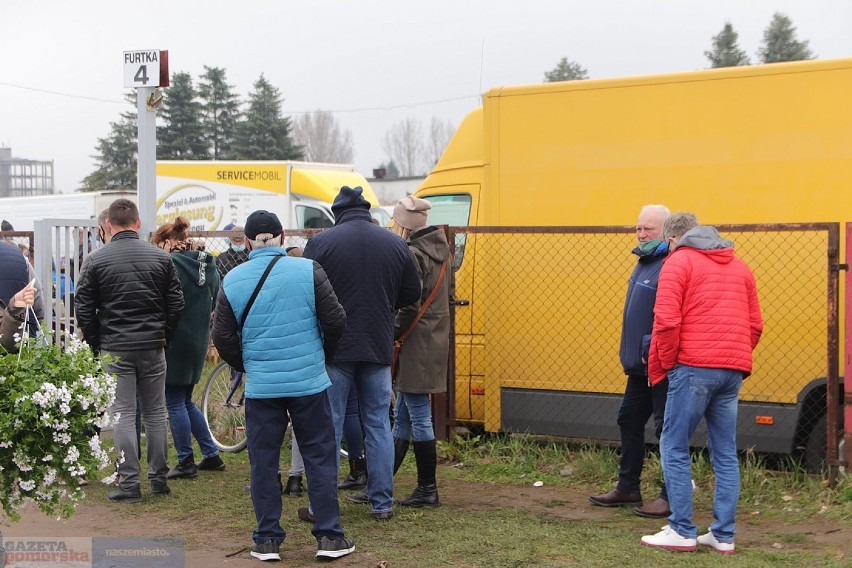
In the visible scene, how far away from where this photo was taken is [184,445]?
754 cm

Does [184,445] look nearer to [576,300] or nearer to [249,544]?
[249,544]

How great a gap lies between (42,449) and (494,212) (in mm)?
4404

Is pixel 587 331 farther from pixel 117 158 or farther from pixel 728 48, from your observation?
pixel 117 158

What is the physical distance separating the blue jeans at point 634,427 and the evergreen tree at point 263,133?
1765 inches

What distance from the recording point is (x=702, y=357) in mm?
5289

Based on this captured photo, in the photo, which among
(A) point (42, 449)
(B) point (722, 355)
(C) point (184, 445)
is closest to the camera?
(A) point (42, 449)

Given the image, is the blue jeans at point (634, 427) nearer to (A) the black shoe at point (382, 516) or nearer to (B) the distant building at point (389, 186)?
(A) the black shoe at point (382, 516)

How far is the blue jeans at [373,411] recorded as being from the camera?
594cm

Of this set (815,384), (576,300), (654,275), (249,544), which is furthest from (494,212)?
(249,544)

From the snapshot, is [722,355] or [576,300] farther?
[576,300]

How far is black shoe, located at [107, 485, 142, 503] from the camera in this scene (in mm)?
6820

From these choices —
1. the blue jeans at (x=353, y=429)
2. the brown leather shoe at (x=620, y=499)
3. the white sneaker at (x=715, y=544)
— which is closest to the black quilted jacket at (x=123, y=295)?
the blue jeans at (x=353, y=429)

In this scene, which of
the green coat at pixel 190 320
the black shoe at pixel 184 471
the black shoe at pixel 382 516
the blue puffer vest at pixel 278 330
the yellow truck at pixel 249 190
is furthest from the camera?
the yellow truck at pixel 249 190

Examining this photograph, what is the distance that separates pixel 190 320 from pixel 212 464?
1.19 metres
